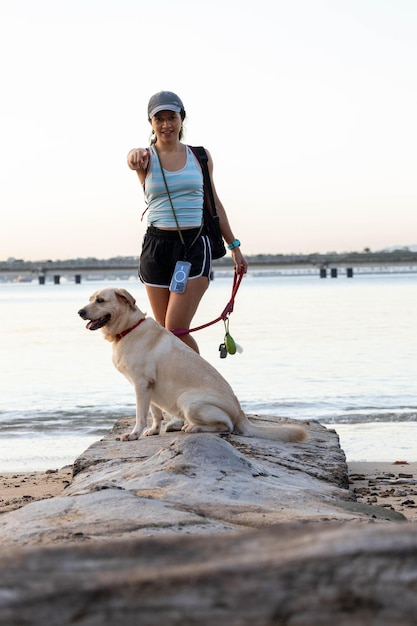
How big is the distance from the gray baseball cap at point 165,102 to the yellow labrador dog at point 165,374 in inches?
45.6

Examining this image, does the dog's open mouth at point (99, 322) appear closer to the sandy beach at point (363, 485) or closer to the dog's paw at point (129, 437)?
the dog's paw at point (129, 437)

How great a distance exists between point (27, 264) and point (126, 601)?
Answer: 4592 inches

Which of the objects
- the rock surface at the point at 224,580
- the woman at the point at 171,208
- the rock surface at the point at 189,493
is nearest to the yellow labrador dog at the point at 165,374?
the rock surface at the point at 189,493

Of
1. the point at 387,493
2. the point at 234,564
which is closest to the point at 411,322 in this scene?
the point at 387,493

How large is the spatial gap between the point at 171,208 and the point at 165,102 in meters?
0.65

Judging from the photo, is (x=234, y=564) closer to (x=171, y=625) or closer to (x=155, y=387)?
(x=171, y=625)

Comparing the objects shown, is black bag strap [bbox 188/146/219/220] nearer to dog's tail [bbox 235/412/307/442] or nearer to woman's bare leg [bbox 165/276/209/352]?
woman's bare leg [bbox 165/276/209/352]

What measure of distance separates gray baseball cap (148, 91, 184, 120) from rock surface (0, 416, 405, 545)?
200 centimetres

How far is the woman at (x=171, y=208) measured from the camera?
19.6 ft

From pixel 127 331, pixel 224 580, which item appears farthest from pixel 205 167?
pixel 224 580

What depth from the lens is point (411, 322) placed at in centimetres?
2336

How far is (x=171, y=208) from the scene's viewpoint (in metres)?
6.05

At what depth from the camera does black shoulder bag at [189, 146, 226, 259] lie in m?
6.21

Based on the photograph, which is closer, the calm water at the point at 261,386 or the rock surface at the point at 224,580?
the rock surface at the point at 224,580
